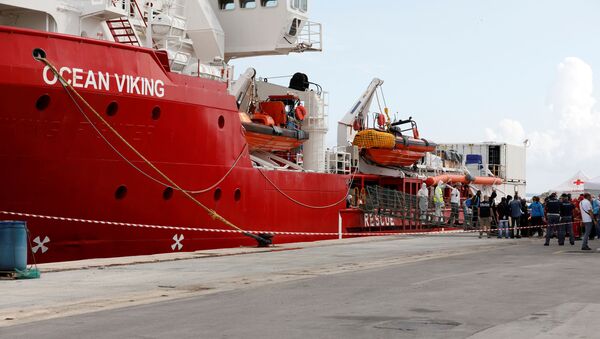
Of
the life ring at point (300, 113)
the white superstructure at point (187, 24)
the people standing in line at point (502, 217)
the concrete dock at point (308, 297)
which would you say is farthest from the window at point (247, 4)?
the concrete dock at point (308, 297)

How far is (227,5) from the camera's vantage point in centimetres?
2598

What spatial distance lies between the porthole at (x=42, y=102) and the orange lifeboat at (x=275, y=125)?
250 inches

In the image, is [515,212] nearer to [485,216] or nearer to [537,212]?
[537,212]

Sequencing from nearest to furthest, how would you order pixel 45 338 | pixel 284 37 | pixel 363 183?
pixel 45 338 < pixel 284 37 < pixel 363 183

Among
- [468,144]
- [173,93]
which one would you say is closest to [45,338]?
[173,93]

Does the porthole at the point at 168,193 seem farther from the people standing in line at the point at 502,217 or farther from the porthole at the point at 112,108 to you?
the people standing in line at the point at 502,217

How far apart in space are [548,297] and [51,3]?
37.8 feet

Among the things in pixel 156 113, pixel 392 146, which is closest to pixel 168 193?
pixel 156 113

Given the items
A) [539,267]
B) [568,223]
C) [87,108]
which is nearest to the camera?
[539,267]

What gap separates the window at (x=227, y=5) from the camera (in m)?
25.9

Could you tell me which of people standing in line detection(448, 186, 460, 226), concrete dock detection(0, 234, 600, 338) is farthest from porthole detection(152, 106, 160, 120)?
people standing in line detection(448, 186, 460, 226)

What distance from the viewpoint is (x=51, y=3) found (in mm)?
17578

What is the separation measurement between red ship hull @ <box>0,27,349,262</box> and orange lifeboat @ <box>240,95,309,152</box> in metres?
1.48

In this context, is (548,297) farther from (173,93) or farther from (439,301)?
(173,93)
